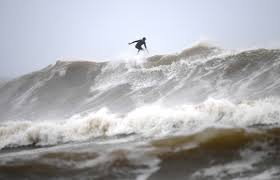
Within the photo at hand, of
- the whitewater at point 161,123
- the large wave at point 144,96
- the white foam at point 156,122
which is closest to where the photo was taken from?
the whitewater at point 161,123

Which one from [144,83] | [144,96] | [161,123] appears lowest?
[161,123]

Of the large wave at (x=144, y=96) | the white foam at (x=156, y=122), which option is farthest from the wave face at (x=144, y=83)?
the white foam at (x=156, y=122)

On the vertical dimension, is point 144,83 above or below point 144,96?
above

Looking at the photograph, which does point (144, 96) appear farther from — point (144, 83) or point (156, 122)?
point (156, 122)

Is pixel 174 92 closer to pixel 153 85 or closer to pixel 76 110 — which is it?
pixel 153 85

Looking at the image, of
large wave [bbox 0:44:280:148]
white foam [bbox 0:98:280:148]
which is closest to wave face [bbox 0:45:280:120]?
large wave [bbox 0:44:280:148]

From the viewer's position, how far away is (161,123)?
8516 millimetres

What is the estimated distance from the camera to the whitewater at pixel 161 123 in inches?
231

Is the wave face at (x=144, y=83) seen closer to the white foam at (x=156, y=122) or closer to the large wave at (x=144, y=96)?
the large wave at (x=144, y=96)

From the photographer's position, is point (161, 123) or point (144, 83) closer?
point (161, 123)

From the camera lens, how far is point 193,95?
12.0m

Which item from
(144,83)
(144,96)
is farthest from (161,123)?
(144,83)

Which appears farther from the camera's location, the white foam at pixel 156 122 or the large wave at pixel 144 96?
the large wave at pixel 144 96

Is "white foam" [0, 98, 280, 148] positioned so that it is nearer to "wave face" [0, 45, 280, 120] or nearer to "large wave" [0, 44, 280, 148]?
"large wave" [0, 44, 280, 148]
